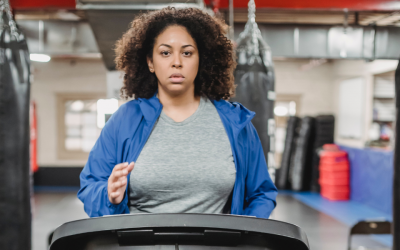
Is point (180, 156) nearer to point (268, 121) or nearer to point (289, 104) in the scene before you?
point (268, 121)

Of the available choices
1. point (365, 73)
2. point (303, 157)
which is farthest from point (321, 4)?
point (303, 157)

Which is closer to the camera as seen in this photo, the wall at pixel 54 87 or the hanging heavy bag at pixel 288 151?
the hanging heavy bag at pixel 288 151

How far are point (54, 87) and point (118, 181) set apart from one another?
713cm

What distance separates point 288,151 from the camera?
702cm

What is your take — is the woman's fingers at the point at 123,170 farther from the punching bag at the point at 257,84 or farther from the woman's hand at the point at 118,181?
the punching bag at the point at 257,84

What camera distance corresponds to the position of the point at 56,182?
23.8 ft

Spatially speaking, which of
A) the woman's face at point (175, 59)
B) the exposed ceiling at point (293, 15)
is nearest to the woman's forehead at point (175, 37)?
the woman's face at point (175, 59)

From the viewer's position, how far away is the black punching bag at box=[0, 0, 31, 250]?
1801 mm

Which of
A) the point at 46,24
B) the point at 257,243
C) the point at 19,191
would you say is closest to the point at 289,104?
the point at 46,24

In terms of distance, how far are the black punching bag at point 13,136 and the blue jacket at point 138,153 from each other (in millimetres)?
1040

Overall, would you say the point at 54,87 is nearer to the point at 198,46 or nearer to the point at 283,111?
the point at 283,111

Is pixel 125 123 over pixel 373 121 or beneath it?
over

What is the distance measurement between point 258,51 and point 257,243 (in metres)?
1.75

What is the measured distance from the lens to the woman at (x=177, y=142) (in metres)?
1.03
